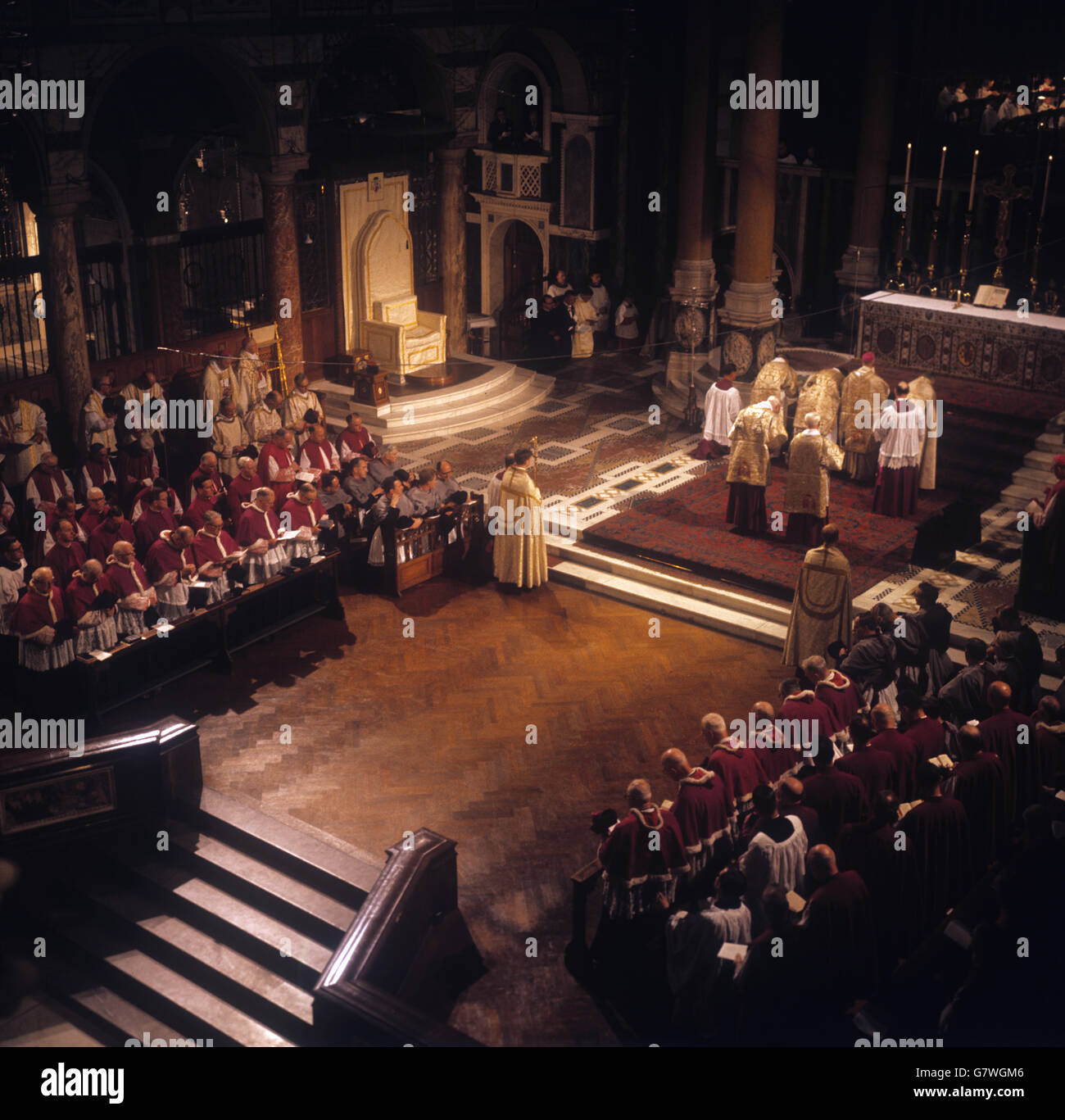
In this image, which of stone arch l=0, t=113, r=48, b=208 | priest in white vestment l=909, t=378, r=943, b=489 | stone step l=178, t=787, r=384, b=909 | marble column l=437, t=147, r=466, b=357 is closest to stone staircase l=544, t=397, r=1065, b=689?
priest in white vestment l=909, t=378, r=943, b=489

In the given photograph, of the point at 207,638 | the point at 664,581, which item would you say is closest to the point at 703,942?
the point at 207,638

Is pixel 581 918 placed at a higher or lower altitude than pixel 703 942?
lower

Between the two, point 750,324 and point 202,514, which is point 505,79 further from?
point 202,514

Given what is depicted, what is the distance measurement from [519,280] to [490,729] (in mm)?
11267

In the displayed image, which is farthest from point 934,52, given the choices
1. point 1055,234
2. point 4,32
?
point 4,32

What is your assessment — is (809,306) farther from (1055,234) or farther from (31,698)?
(31,698)

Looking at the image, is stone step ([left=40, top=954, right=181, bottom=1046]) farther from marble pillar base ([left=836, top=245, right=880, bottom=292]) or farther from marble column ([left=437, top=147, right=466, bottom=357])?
marble pillar base ([left=836, top=245, right=880, bottom=292])

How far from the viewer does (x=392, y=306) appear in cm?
1778

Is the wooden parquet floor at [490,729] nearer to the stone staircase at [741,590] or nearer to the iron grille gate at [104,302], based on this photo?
the stone staircase at [741,590]

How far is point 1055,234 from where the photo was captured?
16.1 meters

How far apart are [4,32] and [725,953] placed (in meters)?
10.9

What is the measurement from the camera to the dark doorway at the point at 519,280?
19.4 metres

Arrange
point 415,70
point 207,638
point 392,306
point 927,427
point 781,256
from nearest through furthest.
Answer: point 207,638 → point 927,427 → point 415,70 → point 392,306 → point 781,256

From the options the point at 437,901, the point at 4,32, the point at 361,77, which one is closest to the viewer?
the point at 437,901
